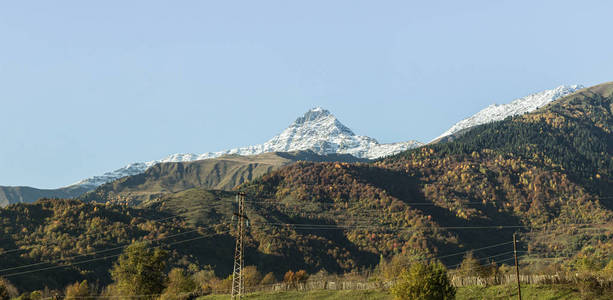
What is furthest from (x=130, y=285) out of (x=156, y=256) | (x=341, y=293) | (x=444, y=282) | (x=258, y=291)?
(x=444, y=282)

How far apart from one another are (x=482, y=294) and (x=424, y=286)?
10.7 meters

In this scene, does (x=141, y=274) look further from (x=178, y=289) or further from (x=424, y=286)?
(x=424, y=286)

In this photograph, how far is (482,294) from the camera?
8581 cm

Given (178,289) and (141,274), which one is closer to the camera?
(141,274)

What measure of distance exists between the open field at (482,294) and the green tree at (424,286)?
479cm

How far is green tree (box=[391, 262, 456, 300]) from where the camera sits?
82688 millimetres

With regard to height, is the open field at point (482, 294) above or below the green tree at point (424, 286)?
below

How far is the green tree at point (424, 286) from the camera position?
82.7 m

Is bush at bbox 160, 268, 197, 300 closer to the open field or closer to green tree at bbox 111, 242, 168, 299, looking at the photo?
green tree at bbox 111, 242, 168, 299

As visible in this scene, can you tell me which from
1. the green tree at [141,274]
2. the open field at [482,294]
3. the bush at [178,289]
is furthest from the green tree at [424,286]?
the green tree at [141,274]

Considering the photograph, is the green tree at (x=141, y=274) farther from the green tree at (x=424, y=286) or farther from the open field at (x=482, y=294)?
the green tree at (x=424, y=286)

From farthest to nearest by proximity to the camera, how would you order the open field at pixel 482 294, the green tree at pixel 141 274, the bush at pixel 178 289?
1. the green tree at pixel 141 274
2. the bush at pixel 178 289
3. the open field at pixel 482 294

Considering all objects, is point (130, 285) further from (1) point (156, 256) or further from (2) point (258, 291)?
(2) point (258, 291)

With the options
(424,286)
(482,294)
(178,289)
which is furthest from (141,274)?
(482,294)
